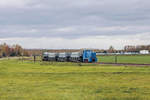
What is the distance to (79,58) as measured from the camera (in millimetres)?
68812

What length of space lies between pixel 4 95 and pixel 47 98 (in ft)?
9.08

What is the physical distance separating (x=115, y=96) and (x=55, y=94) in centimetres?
342

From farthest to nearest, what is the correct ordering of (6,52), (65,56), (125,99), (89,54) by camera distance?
(6,52) < (65,56) < (89,54) < (125,99)

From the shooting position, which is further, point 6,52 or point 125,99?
point 6,52

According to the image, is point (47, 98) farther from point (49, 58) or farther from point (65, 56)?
point (49, 58)

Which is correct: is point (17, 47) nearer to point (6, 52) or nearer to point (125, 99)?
point (6, 52)

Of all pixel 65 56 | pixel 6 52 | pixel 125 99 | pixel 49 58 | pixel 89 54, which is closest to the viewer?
pixel 125 99

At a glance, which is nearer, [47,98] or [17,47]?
[47,98]

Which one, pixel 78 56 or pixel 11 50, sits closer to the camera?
pixel 78 56

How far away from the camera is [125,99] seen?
45.8 ft

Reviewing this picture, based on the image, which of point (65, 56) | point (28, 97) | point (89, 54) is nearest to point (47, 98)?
point (28, 97)

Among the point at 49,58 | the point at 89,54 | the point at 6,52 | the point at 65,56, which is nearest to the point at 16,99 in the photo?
the point at 89,54

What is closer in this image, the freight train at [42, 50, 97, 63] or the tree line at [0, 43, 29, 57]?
the freight train at [42, 50, 97, 63]

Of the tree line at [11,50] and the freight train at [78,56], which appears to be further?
the tree line at [11,50]
